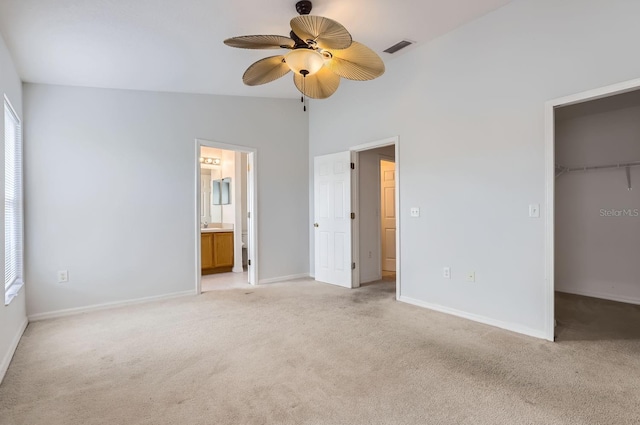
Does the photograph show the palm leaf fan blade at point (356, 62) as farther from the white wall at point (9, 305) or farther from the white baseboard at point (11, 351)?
the white baseboard at point (11, 351)

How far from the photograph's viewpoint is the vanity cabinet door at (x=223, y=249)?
5.84 meters

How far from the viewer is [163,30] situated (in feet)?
9.22

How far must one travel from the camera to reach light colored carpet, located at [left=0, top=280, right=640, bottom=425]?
5.96ft

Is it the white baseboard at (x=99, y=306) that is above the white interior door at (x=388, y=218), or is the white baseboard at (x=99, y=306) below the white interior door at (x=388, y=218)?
below

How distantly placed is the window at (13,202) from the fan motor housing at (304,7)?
2.45 meters

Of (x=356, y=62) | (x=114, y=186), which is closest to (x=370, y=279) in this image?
(x=356, y=62)

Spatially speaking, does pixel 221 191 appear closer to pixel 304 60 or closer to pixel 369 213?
pixel 369 213

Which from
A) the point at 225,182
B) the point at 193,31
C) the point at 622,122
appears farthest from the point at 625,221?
the point at 225,182

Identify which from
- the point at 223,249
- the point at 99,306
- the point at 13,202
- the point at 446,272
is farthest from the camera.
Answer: the point at 223,249

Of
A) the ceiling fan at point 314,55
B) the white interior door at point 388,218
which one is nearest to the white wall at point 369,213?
the white interior door at point 388,218

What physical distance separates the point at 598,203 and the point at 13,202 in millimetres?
6581

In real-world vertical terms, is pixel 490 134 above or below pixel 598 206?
above

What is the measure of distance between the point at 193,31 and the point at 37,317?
3273 mm

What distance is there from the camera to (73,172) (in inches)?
143
